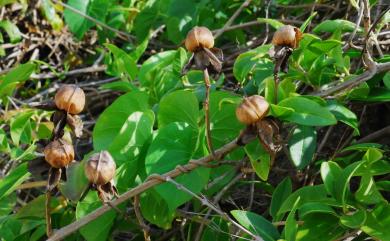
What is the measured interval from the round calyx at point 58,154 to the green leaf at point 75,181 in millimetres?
16

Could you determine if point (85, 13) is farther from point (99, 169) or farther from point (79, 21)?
point (99, 169)

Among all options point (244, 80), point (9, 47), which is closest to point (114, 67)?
point (244, 80)

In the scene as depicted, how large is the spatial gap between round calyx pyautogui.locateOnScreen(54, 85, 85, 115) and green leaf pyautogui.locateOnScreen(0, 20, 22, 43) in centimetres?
104

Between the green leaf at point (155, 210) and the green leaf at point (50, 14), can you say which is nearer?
the green leaf at point (155, 210)

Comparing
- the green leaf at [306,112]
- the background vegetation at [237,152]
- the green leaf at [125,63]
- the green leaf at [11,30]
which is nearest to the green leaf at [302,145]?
the background vegetation at [237,152]

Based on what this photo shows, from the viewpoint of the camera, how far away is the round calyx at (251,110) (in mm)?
725

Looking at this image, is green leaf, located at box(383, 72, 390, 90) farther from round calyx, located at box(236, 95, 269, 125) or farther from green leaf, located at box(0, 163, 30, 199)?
green leaf, located at box(0, 163, 30, 199)

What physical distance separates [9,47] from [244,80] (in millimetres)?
1000

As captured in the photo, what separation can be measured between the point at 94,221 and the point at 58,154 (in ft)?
0.73

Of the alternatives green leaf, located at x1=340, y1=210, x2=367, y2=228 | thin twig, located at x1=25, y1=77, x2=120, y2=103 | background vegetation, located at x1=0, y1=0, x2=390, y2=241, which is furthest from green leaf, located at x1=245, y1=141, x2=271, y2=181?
thin twig, located at x1=25, y1=77, x2=120, y2=103

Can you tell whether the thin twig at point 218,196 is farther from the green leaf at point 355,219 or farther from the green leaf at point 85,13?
the green leaf at point 85,13

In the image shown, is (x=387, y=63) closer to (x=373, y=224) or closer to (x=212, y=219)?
(x=373, y=224)

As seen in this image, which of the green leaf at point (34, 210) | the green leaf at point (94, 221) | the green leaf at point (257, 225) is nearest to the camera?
the green leaf at point (257, 225)

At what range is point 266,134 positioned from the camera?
0.73m
